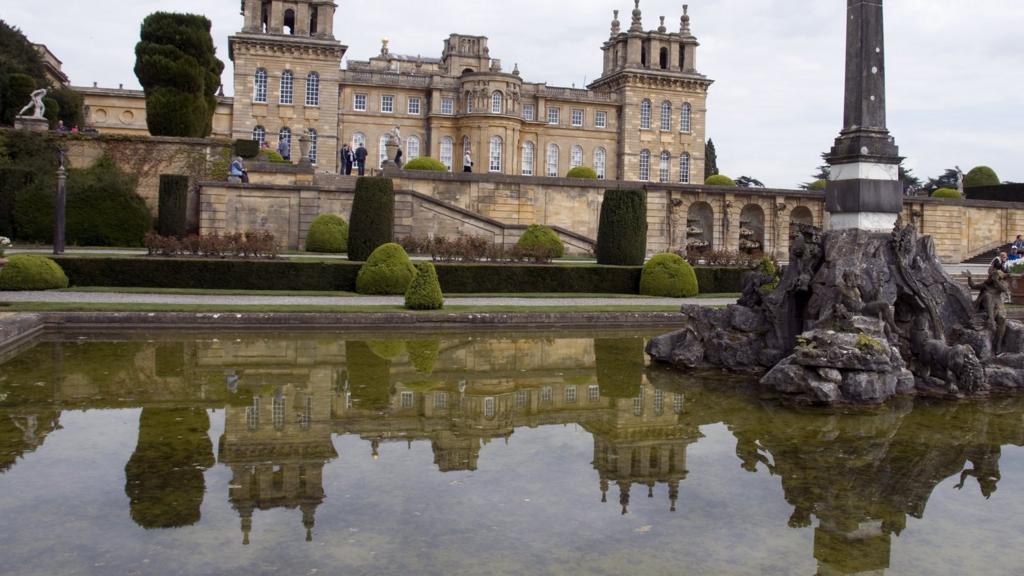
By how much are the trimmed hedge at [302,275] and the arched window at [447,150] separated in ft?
104

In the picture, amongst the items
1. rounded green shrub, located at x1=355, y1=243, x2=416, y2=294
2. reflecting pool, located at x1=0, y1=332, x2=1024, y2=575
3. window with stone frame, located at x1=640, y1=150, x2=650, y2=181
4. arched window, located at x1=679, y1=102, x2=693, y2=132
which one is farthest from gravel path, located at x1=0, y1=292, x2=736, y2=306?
arched window, located at x1=679, y1=102, x2=693, y2=132

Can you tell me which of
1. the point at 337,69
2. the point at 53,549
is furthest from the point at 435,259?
the point at 337,69

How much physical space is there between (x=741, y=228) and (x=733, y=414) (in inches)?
1152

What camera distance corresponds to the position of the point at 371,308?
17281 mm

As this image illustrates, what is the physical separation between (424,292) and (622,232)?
383 inches

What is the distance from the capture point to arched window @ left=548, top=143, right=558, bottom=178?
5688 centimetres

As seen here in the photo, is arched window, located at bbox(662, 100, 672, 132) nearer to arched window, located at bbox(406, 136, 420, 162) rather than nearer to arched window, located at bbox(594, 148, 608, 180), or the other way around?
arched window, located at bbox(594, 148, 608, 180)

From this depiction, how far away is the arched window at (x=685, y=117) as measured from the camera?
56781 mm

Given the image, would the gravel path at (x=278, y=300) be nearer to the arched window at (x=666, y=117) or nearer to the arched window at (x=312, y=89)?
the arched window at (x=312, y=89)

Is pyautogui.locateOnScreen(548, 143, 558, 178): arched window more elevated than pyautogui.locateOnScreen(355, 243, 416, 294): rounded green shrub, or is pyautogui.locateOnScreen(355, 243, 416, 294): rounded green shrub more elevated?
pyautogui.locateOnScreen(548, 143, 558, 178): arched window

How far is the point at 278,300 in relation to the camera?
18969 millimetres

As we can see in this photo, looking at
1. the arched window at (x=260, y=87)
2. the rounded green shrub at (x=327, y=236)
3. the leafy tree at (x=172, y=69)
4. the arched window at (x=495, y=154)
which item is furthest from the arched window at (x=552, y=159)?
the rounded green shrub at (x=327, y=236)

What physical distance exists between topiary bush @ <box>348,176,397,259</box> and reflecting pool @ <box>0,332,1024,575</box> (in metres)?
12.1

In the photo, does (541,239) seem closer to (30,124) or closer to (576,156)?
(30,124)
